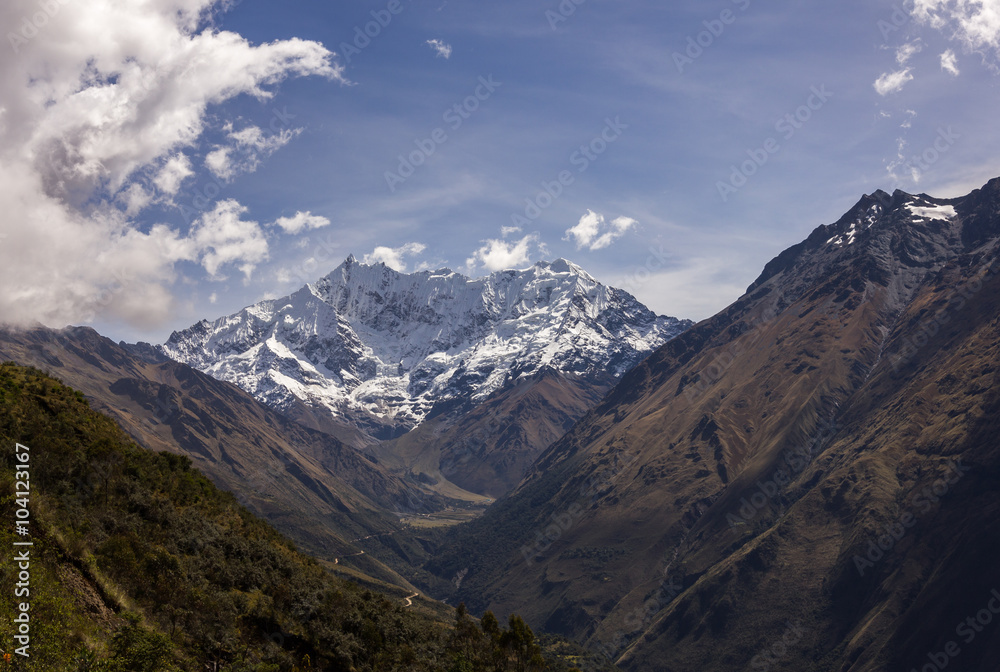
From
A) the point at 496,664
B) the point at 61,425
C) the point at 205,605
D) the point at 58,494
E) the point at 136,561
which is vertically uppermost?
the point at 61,425

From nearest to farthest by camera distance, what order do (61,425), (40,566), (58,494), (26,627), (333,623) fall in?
1. (26,627)
2. (40,566)
3. (58,494)
4. (333,623)
5. (61,425)

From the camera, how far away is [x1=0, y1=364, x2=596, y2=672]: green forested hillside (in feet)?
152

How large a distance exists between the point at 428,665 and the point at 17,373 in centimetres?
6967

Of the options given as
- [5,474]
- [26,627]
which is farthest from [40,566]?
[5,474]

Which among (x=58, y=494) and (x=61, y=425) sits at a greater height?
(x=61, y=425)

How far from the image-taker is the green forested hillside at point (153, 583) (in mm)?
46219

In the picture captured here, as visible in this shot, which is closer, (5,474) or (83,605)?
(83,605)

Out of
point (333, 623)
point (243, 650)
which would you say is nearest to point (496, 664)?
point (333, 623)

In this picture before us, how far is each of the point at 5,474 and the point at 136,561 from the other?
14067 millimetres

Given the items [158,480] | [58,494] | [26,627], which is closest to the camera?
[26,627]

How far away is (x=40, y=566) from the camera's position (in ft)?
163

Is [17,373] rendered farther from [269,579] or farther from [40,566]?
[40,566]

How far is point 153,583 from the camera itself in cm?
6350

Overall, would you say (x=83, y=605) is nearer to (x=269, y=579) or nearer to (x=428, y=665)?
(x=269, y=579)
